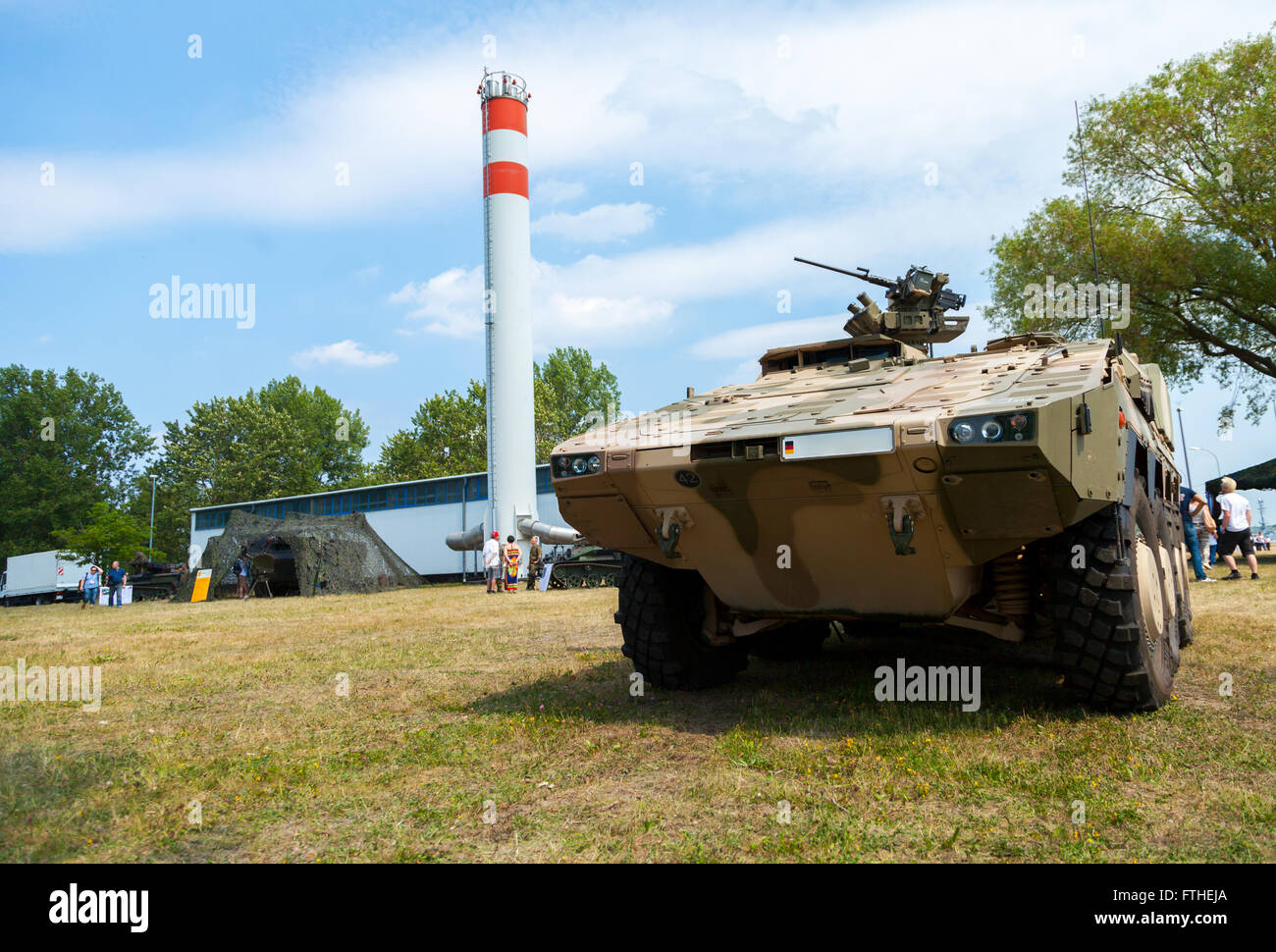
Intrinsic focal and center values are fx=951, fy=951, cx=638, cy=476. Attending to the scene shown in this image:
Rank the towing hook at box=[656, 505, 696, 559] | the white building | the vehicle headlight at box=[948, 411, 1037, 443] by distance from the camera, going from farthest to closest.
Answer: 1. the white building
2. the towing hook at box=[656, 505, 696, 559]
3. the vehicle headlight at box=[948, 411, 1037, 443]

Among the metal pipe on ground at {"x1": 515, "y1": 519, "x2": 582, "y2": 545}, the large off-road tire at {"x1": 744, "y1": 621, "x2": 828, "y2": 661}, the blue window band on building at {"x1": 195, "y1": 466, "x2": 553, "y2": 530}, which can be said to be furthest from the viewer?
the blue window band on building at {"x1": 195, "y1": 466, "x2": 553, "y2": 530}

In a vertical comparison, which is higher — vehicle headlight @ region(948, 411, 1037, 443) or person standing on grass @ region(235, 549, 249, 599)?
vehicle headlight @ region(948, 411, 1037, 443)

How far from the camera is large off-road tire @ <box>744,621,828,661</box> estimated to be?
657cm

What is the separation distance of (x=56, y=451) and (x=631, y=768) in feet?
197

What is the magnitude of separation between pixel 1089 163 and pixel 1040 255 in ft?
6.88

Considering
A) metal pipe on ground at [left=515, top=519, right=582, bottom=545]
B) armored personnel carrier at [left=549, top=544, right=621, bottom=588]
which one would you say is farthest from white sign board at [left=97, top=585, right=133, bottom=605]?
armored personnel carrier at [left=549, top=544, right=621, bottom=588]

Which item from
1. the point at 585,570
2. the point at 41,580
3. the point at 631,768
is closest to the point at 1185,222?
the point at 585,570

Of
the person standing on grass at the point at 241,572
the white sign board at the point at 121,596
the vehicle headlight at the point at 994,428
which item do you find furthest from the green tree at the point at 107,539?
the vehicle headlight at the point at 994,428

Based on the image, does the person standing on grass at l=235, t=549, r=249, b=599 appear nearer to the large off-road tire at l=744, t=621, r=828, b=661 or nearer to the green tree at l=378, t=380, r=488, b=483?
the large off-road tire at l=744, t=621, r=828, b=661

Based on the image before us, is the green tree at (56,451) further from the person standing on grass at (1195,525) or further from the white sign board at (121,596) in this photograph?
the person standing on grass at (1195,525)

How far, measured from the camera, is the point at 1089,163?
63.2 ft
